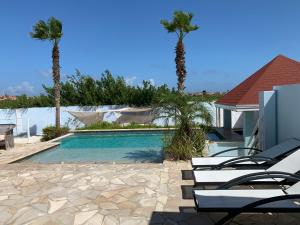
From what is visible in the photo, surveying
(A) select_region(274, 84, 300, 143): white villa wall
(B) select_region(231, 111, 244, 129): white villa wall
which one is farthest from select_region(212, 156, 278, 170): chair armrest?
(B) select_region(231, 111, 244, 129): white villa wall

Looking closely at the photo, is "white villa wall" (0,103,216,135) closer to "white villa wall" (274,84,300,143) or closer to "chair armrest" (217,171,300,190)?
"white villa wall" (274,84,300,143)

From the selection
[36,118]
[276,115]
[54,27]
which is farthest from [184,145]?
[36,118]

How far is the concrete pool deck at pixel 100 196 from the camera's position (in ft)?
17.0

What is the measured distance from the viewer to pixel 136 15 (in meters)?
24.8

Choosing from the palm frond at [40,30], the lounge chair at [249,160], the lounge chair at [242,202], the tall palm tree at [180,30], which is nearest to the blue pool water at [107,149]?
the tall palm tree at [180,30]

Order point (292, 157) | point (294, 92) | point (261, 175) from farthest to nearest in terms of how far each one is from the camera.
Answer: point (294, 92) → point (292, 157) → point (261, 175)

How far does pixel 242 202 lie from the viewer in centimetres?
416

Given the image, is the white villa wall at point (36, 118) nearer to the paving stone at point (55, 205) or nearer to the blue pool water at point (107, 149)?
the blue pool water at point (107, 149)

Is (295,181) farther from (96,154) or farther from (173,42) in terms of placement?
(173,42)

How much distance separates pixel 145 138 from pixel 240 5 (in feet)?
27.2

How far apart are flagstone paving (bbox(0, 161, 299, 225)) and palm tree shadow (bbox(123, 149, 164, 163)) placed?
2247mm

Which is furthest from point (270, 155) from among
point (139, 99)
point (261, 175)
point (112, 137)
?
point (139, 99)

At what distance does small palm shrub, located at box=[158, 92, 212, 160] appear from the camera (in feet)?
33.6

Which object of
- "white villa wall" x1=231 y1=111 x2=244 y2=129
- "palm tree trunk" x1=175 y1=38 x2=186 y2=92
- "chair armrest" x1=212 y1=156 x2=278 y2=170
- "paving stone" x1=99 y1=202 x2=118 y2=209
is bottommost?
"paving stone" x1=99 y1=202 x2=118 y2=209
